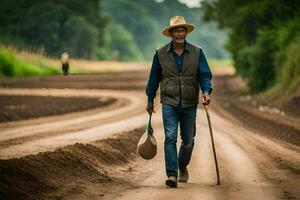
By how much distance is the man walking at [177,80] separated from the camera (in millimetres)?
10711

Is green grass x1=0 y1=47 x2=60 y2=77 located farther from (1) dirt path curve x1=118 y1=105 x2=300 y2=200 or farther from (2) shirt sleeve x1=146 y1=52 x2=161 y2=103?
(2) shirt sleeve x1=146 y1=52 x2=161 y2=103

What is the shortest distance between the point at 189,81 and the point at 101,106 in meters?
23.4

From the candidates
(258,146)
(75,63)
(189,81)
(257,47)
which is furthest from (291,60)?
(75,63)

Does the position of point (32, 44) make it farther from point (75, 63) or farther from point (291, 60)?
point (291, 60)

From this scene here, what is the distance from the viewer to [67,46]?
90.7 meters

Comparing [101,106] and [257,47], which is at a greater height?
[257,47]

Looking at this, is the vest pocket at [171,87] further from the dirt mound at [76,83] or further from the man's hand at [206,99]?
the dirt mound at [76,83]

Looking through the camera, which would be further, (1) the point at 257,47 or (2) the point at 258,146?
(1) the point at 257,47

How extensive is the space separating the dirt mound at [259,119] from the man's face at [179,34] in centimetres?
951

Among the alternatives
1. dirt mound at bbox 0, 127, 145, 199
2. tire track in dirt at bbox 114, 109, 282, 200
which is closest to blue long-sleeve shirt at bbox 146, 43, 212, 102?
tire track in dirt at bbox 114, 109, 282, 200

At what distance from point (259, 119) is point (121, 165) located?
15.4 m

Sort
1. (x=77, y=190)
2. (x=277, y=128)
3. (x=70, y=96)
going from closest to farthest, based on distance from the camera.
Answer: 1. (x=77, y=190)
2. (x=277, y=128)
3. (x=70, y=96)

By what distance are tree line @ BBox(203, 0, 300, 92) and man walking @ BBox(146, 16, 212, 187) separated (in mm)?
22349

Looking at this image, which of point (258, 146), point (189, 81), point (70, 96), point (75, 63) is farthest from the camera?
point (75, 63)
